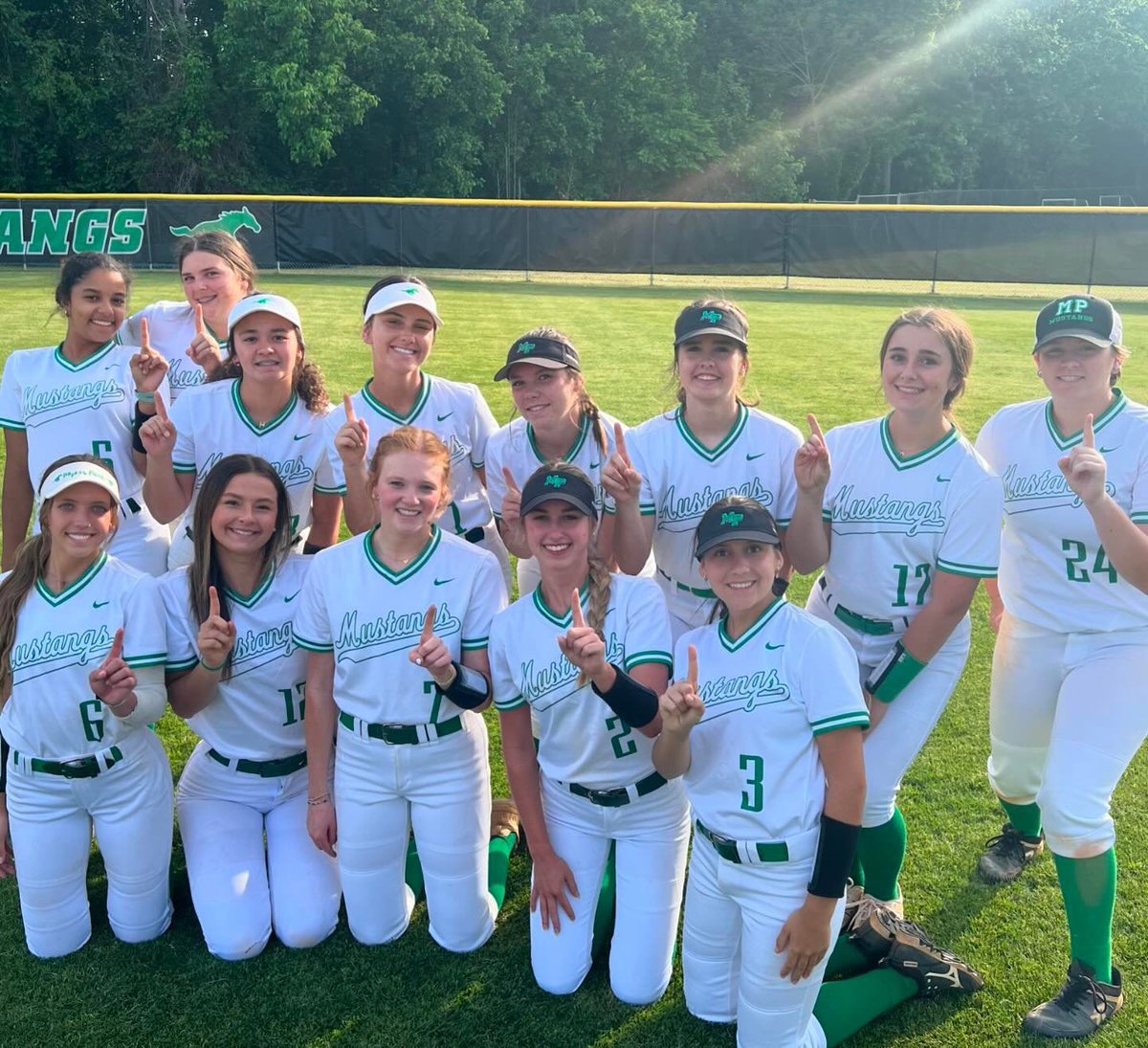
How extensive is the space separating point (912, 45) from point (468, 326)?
34065 mm

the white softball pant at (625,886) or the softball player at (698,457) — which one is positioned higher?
the softball player at (698,457)

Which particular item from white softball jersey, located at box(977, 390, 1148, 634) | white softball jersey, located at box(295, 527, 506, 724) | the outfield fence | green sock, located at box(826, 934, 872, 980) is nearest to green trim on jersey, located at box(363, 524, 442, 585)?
white softball jersey, located at box(295, 527, 506, 724)

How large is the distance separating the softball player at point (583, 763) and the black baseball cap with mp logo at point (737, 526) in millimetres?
433

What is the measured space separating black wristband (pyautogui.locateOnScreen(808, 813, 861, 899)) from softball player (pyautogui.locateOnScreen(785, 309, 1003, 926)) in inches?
21.1

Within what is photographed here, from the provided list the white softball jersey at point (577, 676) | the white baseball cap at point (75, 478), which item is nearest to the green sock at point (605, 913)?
the white softball jersey at point (577, 676)

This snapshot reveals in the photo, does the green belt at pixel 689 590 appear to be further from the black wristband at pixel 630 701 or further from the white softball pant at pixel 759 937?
the white softball pant at pixel 759 937

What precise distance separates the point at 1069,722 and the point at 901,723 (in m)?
0.52

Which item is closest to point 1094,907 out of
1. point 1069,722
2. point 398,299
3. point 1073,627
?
point 1069,722

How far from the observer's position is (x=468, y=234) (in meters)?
22.7

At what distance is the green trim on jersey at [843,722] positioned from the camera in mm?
2768

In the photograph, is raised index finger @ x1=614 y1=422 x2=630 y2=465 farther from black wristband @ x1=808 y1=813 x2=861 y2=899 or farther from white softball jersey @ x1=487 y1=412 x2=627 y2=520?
black wristband @ x1=808 y1=813 x2=861 y2=899

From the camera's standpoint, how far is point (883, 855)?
3.36m

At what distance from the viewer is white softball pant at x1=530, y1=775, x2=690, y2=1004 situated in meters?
3.19

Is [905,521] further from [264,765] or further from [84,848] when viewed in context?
[84,848]
